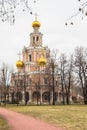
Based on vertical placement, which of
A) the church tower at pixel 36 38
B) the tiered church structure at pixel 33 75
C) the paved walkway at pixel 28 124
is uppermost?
the church tower at pixel 36 38

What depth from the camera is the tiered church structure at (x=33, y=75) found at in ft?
257

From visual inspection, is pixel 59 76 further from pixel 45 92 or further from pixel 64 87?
pixel 45 92

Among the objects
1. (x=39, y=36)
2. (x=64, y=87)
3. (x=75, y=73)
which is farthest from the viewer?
(x=39, y=36)

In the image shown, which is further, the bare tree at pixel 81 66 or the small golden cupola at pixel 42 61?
the small golden cupola at pixel 42 61

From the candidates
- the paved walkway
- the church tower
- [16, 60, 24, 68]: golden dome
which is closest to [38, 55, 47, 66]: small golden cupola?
[16, 60, 24, 68]: golden dome

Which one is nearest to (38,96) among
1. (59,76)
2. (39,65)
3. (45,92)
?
(45,92)

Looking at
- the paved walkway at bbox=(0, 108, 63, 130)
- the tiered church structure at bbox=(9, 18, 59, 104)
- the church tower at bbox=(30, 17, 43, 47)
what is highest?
the church tower at bbox=(30, 17, 43, 47)

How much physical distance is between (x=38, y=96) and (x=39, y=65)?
7.47 m

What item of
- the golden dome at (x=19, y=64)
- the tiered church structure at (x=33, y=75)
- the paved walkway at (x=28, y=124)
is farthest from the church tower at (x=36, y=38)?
the paved walkway at (x=28, y=124)

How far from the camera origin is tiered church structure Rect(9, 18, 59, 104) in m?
78.2

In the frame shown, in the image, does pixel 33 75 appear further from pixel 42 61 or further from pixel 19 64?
pixel 42 61

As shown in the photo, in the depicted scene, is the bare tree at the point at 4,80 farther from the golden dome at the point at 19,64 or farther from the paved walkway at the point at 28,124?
the paved walkway at the point at 28,124

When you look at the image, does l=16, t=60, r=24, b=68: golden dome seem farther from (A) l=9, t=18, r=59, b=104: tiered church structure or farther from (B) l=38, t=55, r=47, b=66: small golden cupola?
(B) l=38, t=55, r=47, b=66: small golden cupola

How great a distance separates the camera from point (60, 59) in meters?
70.3
